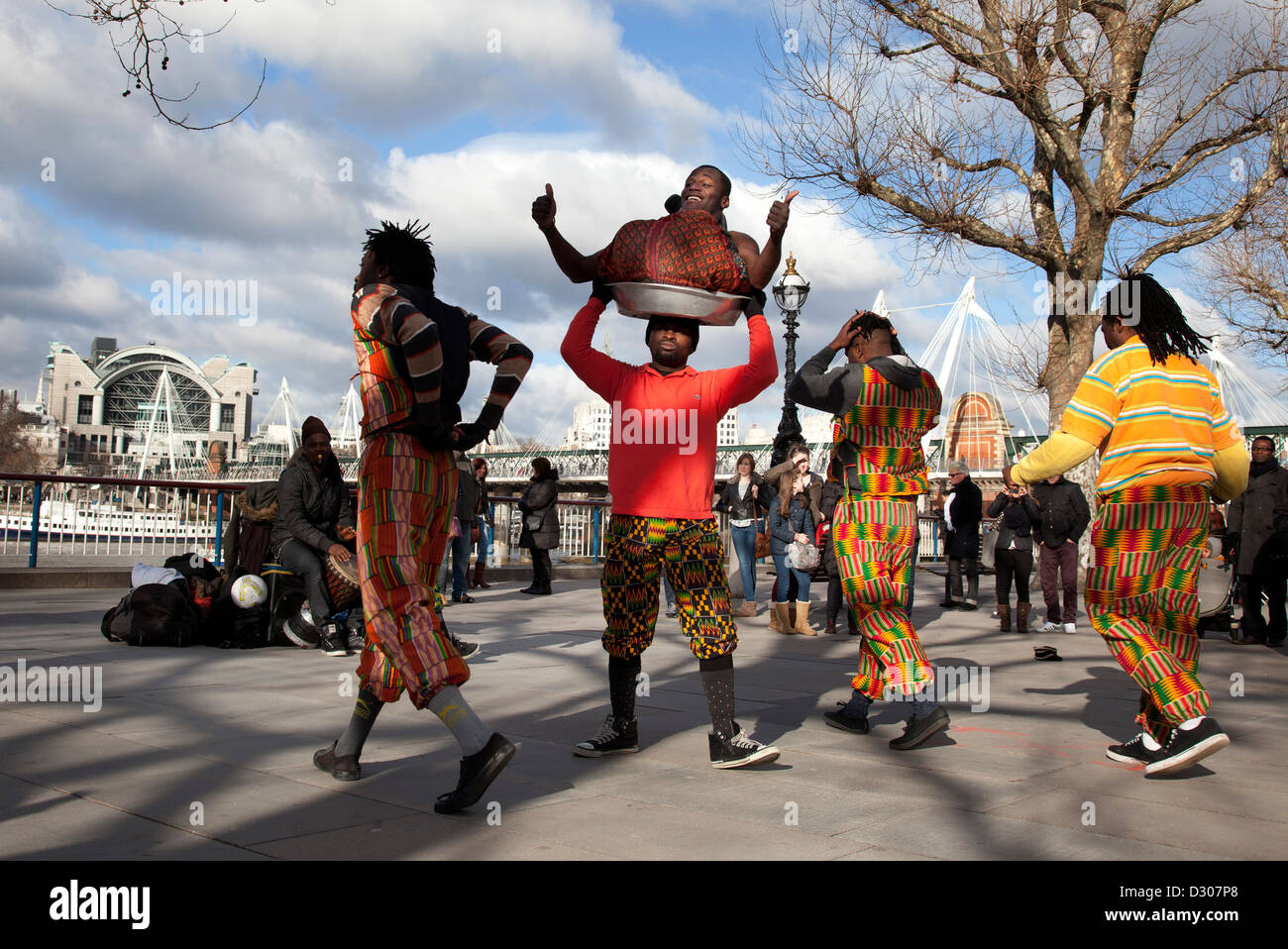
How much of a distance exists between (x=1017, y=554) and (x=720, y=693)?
6.94 m

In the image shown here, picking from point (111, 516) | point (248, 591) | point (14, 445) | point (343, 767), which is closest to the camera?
point (343, 767)

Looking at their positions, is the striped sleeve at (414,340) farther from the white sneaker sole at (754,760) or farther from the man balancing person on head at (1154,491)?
the man balancing person on head at (1154,491)

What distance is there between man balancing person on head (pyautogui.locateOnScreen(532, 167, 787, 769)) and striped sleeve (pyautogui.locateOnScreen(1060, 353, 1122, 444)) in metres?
1.23

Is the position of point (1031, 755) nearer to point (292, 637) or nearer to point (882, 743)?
point (882, 743)

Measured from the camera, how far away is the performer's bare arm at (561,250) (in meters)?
4.25

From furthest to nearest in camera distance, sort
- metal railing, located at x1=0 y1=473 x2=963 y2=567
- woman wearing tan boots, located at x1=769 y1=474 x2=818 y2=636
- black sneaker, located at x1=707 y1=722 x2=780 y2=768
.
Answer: metal railing, located at x1=0 y1=473 x2=963 y2=567 < woman wearing tan boots, located at x1=769 y1=474 x2=818 y2=636 < black sneaker, located at x1=707 y1=722 x2=780 y2=768

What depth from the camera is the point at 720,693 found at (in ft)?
13.6

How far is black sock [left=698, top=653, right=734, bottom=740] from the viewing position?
163 inches

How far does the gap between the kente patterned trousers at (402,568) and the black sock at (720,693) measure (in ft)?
3.53

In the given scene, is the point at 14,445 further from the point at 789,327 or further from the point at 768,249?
the point at 768,249

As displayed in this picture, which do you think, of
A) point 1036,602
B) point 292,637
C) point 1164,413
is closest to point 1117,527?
point 1164,413

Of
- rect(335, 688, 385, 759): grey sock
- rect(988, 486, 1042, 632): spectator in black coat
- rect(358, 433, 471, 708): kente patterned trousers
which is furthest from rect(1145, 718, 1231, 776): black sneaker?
rect(988, 486, 1042, 632): spectator in black coat

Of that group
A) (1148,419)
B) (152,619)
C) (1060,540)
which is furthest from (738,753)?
(1060,540)

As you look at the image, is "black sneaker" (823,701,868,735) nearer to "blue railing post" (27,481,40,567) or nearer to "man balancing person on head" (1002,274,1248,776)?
"man balancing person on head" (1002,274,1248,776)
